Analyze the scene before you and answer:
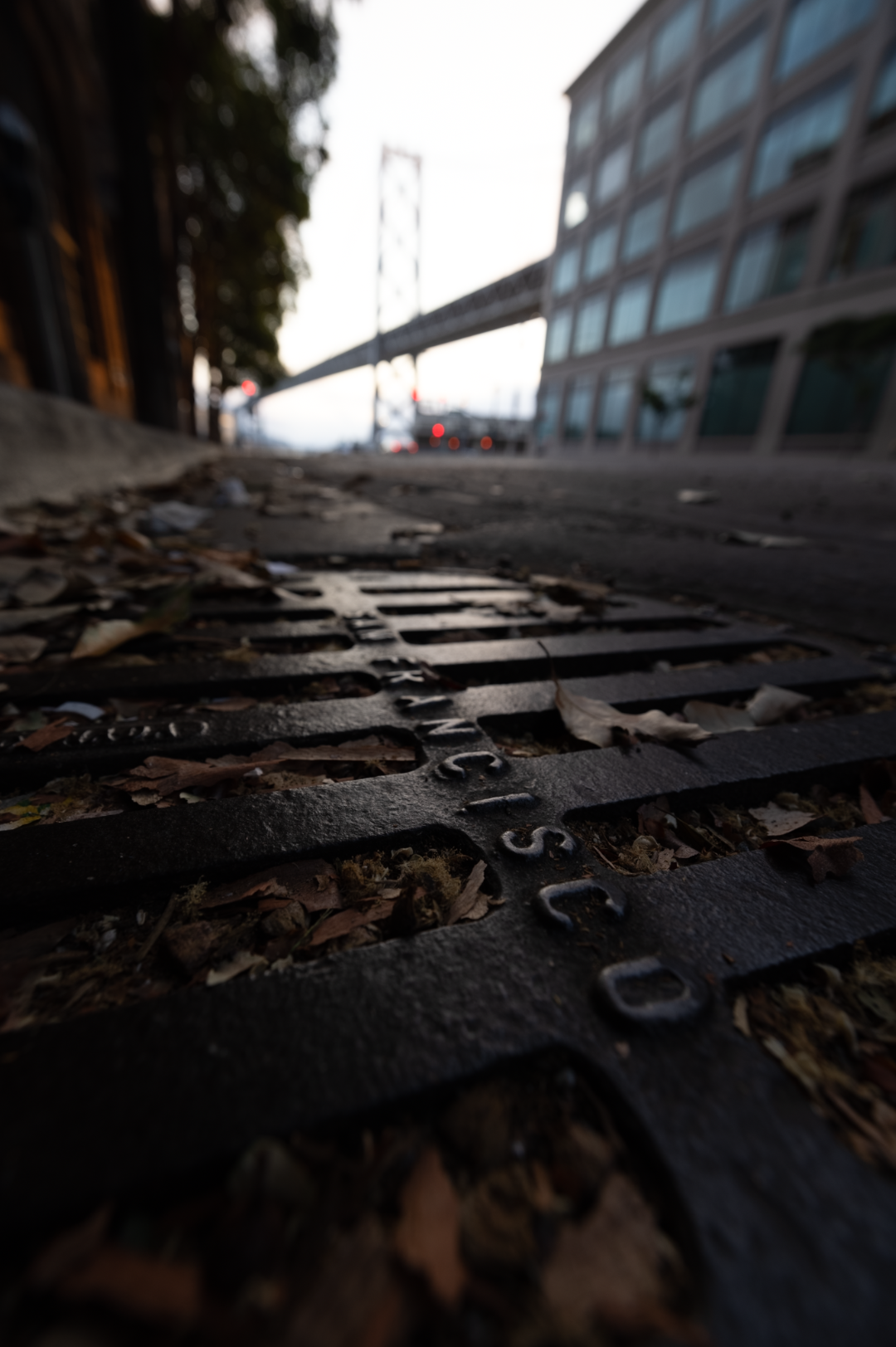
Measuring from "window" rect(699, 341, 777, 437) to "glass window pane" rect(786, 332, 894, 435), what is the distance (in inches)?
49.0

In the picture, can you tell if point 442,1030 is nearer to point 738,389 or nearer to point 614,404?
point 738,389

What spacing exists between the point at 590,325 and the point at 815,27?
31.5 feet

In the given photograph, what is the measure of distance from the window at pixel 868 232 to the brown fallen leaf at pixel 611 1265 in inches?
662

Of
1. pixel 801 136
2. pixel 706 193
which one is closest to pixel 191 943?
pixel 801 136

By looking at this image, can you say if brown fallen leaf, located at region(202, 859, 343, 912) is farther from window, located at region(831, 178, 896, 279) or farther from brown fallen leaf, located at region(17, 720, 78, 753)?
window, located at region(831, 178, 896, 279)

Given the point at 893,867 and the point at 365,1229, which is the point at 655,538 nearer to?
the point at 893,867

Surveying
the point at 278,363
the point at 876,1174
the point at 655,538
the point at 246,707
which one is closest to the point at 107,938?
the point at 246,707

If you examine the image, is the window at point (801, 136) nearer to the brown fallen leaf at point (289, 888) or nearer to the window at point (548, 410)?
the window at point (548, 410)

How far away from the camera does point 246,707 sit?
117 cm

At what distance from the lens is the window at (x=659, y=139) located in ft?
60.0

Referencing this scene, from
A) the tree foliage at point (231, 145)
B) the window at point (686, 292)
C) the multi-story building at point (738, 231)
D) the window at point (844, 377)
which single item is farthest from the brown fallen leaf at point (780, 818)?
the window at point (686, 292)

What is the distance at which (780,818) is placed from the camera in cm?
91

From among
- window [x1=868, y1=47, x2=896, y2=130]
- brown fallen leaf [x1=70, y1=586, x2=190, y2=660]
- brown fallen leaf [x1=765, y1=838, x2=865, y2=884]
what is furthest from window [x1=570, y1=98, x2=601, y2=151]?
brown fallen leaf [x1=765, y1=838, x2=865, y2=884]

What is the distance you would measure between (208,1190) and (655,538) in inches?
133
